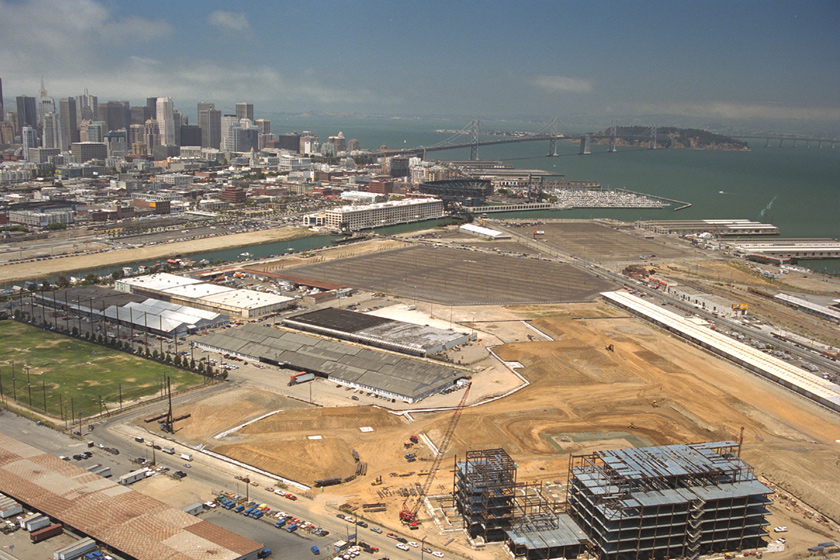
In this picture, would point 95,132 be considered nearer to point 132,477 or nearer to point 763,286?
point 763,286

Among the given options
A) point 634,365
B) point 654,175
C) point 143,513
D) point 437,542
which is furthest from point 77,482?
point 654,175

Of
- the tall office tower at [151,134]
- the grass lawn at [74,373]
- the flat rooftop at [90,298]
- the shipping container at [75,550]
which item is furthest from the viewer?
the tall office tower at [151,134]

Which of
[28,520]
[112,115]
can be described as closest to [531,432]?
[28,520]

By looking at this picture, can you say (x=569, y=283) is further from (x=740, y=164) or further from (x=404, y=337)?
→ (x=740, y=164)

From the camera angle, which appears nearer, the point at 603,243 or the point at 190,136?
the point at 603,243

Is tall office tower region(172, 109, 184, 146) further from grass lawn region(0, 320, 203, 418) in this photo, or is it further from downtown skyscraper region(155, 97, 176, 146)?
grass lawn region(0, 320, 203, 418)

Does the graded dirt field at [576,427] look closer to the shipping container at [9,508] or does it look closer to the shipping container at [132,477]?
the shipping container at [132,477]

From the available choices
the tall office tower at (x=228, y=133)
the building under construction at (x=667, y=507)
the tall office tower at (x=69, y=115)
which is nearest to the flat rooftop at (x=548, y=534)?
the building under construction at (x=667, y=507)
